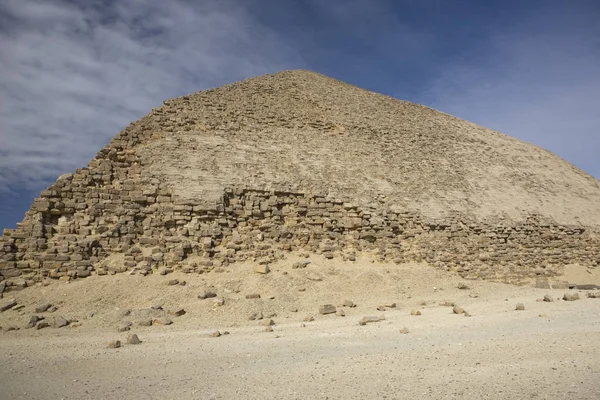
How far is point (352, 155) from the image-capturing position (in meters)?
17.7

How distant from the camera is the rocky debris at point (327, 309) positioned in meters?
10.3

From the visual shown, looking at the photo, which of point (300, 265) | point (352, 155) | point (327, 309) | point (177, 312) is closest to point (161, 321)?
point (177, 312)

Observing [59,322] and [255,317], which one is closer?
[59,322]

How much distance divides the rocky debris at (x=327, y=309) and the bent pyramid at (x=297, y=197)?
2.90 metres

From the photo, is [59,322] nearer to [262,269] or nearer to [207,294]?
[207,294]

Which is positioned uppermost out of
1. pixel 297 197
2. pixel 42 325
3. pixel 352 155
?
pixel 352 155

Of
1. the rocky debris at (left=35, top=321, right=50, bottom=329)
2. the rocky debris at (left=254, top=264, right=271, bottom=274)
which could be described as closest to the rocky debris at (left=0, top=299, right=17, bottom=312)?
the rocky debris at (left=35, top=321, right=50, bottom=329)

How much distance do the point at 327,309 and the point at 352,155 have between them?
29.2ft

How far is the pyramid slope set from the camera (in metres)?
14.7

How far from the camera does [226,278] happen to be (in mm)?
11562

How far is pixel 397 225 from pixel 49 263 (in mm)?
11044

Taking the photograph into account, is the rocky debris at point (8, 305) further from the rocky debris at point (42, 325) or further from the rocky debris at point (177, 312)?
the rocky debris at point (177, 312)

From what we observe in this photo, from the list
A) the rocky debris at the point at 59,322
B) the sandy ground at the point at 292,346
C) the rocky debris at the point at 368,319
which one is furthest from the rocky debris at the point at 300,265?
the rocky debris at the point at 59,322

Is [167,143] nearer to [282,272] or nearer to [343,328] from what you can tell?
[282,272]
